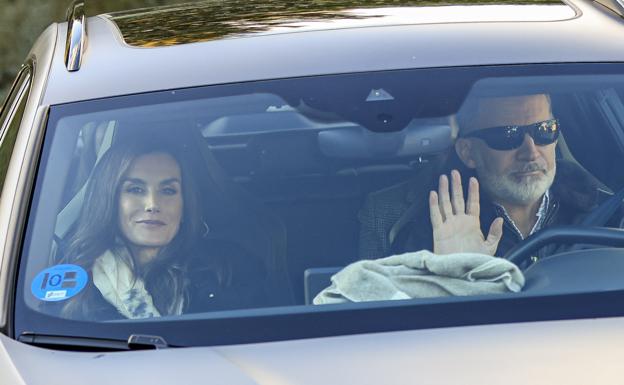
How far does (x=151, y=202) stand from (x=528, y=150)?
0.96m

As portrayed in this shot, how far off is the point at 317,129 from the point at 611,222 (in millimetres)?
796

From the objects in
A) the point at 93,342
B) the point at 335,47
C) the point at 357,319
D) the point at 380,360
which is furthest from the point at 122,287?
the point at 335,47

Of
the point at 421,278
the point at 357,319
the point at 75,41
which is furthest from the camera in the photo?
the point at 75,41

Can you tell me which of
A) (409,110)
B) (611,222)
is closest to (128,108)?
(409,110)

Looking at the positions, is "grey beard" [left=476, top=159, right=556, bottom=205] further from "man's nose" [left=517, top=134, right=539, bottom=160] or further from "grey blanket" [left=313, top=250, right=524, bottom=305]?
"grey blanket" [left=313, top=250, right=524, bottom=305]

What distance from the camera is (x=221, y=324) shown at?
2.62 metres

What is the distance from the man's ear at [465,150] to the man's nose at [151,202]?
756 mm

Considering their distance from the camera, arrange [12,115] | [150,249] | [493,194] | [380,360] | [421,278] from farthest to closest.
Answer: [12,115]
[493,194]
[150,249]
[421,278]
[380,360]

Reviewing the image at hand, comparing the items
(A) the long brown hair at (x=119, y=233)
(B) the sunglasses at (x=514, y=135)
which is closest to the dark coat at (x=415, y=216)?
(B) the sunglasses at (x=514, y=135)

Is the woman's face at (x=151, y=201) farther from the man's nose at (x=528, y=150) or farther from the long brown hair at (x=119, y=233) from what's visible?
the man's nose at (x=528, y=150)

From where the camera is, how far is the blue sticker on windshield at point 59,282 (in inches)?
109

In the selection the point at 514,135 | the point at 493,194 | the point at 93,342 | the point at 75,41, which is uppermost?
the point at 75,41

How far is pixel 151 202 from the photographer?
10.1 ft

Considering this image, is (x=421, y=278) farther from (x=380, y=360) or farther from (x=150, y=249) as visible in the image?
(x=150, y=249)
